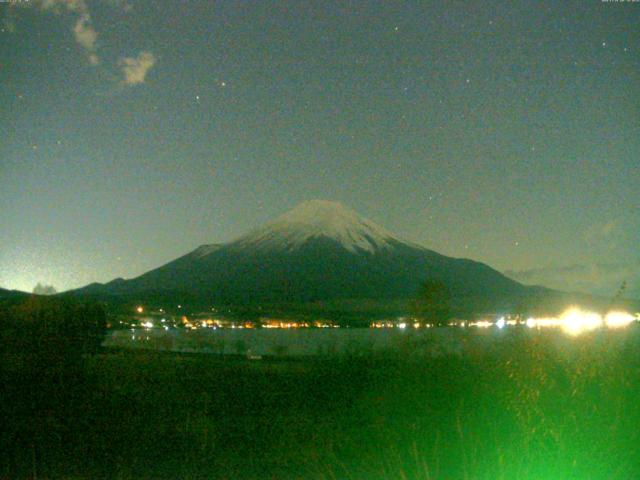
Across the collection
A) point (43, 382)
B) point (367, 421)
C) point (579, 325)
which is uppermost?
point (579, 325)

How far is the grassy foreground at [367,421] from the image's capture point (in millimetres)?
9266

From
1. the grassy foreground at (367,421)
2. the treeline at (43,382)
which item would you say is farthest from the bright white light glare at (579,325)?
the treeline at (43,382)

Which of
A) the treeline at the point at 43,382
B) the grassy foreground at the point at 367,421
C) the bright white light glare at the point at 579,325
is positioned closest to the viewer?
the grassy foreground at the point at 367,421

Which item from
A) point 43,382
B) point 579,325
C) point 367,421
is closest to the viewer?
point 367,421

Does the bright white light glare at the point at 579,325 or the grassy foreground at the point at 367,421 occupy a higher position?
the bright white light glare at the point at 579,325

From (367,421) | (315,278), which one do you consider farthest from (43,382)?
(315,278)

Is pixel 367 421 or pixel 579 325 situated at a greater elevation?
pixel 579 325

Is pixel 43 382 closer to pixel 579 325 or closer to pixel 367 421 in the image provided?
pixel 367 421

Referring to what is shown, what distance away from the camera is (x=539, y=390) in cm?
1088

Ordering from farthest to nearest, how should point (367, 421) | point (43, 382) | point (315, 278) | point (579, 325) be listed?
point (315, 278), point (579, 325), point (43, 382), point (367, 421)

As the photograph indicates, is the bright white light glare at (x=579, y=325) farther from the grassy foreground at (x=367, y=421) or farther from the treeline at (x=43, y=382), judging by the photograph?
the treeline at (x=43, y=382)

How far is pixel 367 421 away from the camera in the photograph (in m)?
13.1

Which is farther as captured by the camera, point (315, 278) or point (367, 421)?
point (315, 278)

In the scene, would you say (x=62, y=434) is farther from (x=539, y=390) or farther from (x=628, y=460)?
(x=628, y=460)
